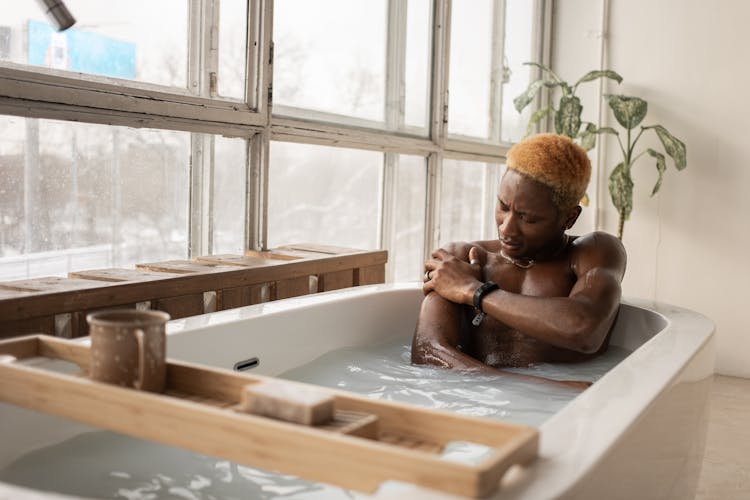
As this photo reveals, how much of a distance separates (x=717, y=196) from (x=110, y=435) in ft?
11.4

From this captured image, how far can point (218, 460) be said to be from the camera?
1269 mm

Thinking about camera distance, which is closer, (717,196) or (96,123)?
(96,123)

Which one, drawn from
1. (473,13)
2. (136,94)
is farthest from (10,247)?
(473,13)

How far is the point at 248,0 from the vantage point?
2.43 metres

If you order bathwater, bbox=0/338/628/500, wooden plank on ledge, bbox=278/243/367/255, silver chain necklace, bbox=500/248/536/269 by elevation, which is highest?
silver chain necklace, bbox=500/248/536/269

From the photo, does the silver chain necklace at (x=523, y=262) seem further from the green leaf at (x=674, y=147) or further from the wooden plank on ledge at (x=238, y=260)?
the green leaf at (x=674, y=147)

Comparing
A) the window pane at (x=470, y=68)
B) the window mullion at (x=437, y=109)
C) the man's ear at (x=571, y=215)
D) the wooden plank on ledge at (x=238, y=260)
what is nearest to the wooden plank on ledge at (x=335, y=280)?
the wooden plank on ledge at (x=238, y=260)

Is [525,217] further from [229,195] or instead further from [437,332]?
[229,195]

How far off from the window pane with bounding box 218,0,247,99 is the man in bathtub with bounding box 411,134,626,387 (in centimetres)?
92

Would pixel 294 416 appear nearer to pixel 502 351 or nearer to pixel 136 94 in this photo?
pixel 502 351

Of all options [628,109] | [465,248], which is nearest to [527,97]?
[628,109]

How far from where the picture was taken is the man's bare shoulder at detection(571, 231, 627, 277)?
1.82m

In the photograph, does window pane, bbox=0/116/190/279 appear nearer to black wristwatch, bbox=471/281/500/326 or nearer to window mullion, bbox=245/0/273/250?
window mullion, bbox=245/0/273/250

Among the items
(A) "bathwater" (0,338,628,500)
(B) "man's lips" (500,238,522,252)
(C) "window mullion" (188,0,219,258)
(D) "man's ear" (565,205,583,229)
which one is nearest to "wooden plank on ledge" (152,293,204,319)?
(A) "bathwater" (0,338,628,500)
